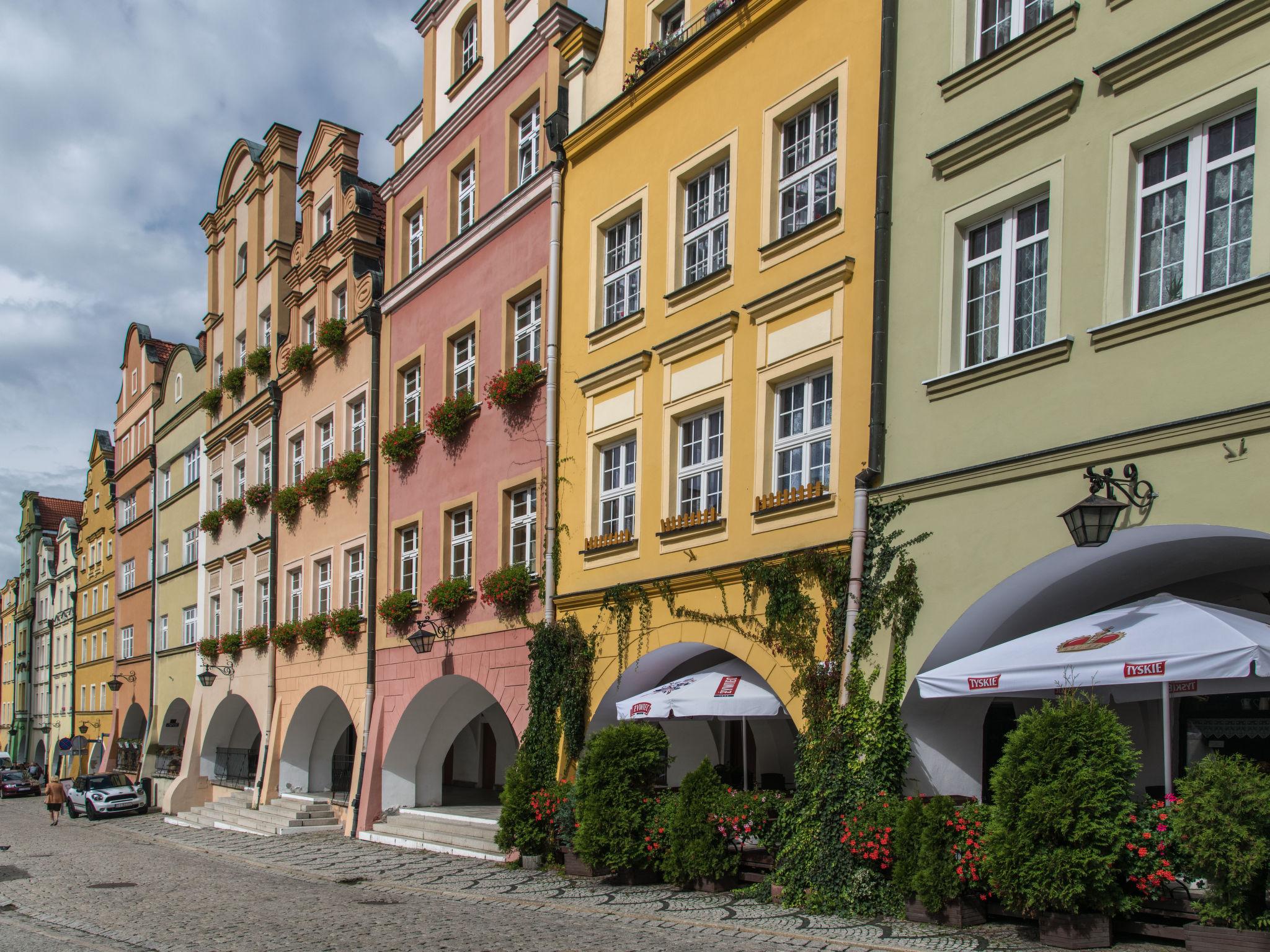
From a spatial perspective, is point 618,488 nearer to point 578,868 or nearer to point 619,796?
point 619,796

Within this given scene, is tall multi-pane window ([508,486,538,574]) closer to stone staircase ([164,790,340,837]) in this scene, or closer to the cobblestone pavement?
the cobblestone pavement

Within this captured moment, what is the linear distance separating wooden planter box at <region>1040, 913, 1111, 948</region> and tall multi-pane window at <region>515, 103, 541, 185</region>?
564 inches

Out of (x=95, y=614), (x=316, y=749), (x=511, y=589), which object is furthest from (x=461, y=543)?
(x=95, y=614)

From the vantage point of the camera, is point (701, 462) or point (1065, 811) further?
point (701, 462)

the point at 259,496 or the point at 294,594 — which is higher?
the point at 259,496

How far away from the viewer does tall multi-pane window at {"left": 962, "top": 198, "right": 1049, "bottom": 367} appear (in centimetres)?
1178

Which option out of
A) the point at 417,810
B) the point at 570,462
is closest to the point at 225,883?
the point at 417,810

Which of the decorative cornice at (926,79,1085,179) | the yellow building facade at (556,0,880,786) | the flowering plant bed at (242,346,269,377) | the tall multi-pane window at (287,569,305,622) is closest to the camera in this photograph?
the decorative cornice at (926,79,1085,179)

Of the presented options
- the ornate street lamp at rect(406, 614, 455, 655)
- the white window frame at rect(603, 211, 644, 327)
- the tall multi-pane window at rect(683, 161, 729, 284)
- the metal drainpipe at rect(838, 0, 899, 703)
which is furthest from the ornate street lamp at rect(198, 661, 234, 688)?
the metal drainpipe at rect(838, 0, 899, 703)

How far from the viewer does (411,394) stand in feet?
81.0

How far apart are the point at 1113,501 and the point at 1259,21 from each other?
3831 millimetres

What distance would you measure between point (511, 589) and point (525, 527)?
1.18 metres

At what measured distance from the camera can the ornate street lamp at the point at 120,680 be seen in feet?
136

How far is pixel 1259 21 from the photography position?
9961mm
